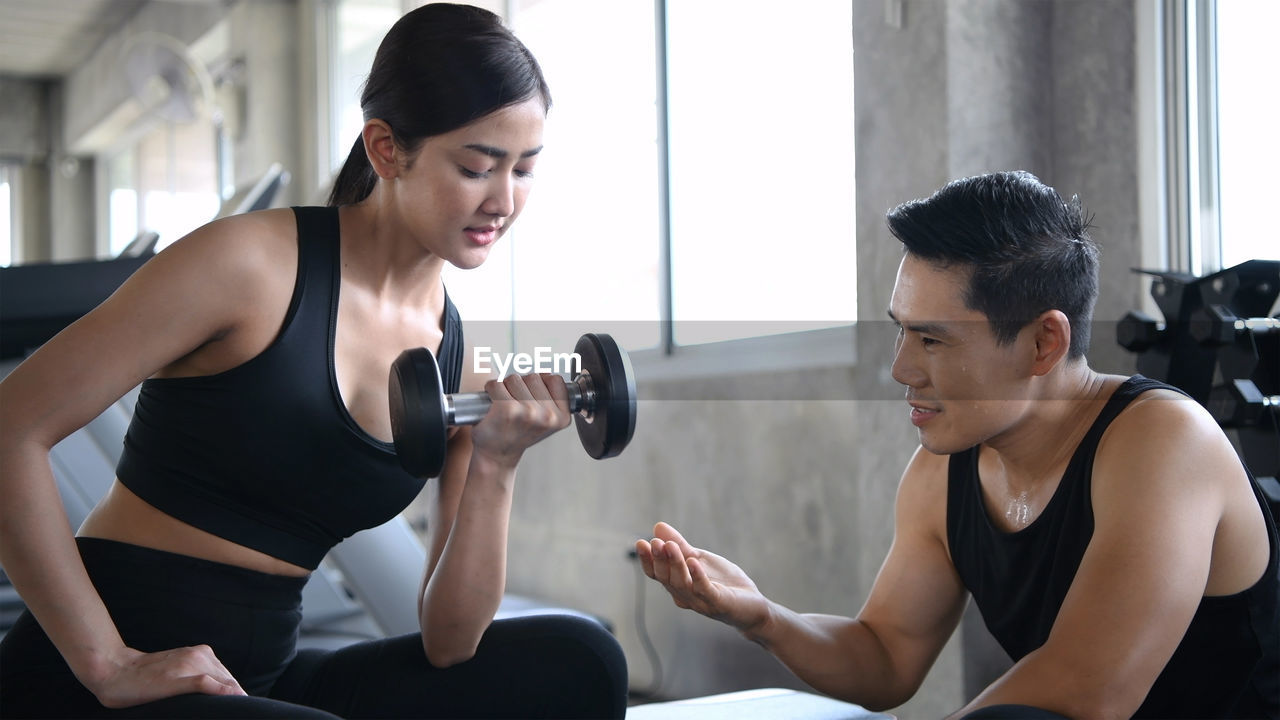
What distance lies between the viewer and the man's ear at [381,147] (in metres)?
1.17

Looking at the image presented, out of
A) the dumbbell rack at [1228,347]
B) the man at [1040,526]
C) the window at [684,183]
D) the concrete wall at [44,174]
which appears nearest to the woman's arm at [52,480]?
the man at [1040,526]

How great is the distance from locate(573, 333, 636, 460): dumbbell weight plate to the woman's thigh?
10.5 inches

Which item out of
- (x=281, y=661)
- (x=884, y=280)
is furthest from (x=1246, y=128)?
(x=281, y=661)

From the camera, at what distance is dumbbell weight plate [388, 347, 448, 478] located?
0.99 metres

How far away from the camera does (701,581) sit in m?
1.17

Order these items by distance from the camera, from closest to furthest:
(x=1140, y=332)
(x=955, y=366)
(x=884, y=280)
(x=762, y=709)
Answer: (x=955, y=366) < (x=762, y=709) < (x=1140, y=332) < (x=884, y=280)

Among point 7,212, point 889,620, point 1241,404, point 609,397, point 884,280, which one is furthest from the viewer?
point 7,212

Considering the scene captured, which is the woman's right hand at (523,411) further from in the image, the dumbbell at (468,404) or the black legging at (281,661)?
the black legging at (281,661)

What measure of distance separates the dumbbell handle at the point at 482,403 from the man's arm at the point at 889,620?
239mm

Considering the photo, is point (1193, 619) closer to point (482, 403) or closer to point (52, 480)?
point (482, 403)

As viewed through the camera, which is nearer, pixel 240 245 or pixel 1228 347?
pixel 240 245

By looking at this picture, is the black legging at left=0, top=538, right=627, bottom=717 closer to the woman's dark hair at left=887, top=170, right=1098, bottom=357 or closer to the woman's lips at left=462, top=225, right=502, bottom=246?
the woman's lips at left=462, top=225, right=502, bottom=246

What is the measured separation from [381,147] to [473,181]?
0.12m

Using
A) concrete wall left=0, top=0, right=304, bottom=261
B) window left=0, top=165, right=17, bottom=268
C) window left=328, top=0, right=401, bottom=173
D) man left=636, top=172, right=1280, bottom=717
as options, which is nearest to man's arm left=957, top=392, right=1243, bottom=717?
man left=636, top=172, right=1280, bottom=717
